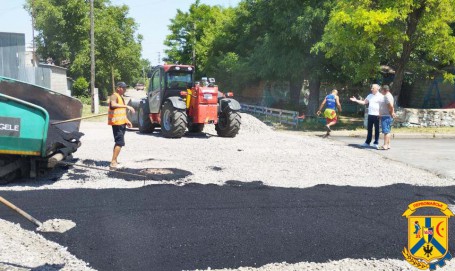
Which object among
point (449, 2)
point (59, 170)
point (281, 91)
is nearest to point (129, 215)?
point (59, 170)

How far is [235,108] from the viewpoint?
14.7 metres

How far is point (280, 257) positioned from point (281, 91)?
30.0 meters

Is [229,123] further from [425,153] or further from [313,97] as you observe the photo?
[313,97]

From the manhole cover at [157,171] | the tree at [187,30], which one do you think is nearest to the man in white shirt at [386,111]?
the manhole cover at [157,171]

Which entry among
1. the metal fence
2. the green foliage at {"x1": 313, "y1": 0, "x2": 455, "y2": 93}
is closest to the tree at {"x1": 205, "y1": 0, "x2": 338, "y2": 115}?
the metal fence

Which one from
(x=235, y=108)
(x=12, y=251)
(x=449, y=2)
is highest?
(x=449, y=2)

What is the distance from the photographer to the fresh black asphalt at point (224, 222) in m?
4.98

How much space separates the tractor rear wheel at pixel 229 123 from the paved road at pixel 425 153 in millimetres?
3387

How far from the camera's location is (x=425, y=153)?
12.5m

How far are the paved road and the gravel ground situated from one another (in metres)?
0.45

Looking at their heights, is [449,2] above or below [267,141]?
above

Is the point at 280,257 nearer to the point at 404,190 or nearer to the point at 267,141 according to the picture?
the point at 404,190

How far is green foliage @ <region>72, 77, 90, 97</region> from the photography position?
36.9m

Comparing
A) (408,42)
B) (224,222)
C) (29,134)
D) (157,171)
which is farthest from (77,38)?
(224,222)
